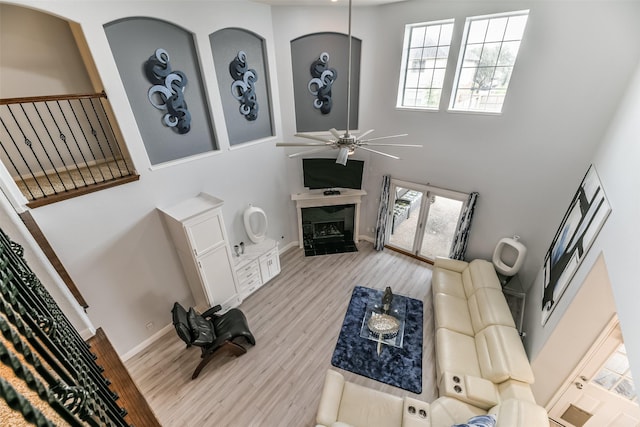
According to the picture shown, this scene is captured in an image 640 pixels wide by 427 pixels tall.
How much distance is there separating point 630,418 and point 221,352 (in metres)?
4.77

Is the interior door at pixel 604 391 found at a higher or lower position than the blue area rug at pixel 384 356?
higher

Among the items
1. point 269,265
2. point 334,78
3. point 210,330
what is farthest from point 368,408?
point 334,78

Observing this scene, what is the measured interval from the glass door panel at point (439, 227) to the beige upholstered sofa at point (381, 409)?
342 cm

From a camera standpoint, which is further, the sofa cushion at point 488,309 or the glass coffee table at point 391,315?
the glass coffee table at point 391,315

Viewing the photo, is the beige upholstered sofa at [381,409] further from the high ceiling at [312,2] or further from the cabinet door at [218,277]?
the high ceiling at [312,2]

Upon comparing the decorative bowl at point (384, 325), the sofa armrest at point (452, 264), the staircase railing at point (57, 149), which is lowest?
the decorative bowl at point (384, 325)

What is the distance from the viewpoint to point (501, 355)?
11.0 feet

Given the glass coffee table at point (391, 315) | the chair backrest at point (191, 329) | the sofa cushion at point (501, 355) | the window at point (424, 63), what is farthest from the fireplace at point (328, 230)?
the sofa cushion at point (501, 355)

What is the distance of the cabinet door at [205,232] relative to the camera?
3.85 metres

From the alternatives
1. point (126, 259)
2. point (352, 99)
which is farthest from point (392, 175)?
point (126, 259)

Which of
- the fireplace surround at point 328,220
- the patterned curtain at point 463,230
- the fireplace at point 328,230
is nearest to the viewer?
the patterned curtain at point 463,230

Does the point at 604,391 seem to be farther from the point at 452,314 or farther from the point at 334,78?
the point at 334,78

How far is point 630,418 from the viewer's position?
109 inches

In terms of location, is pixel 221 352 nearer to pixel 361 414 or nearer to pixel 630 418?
pixel 361 414
